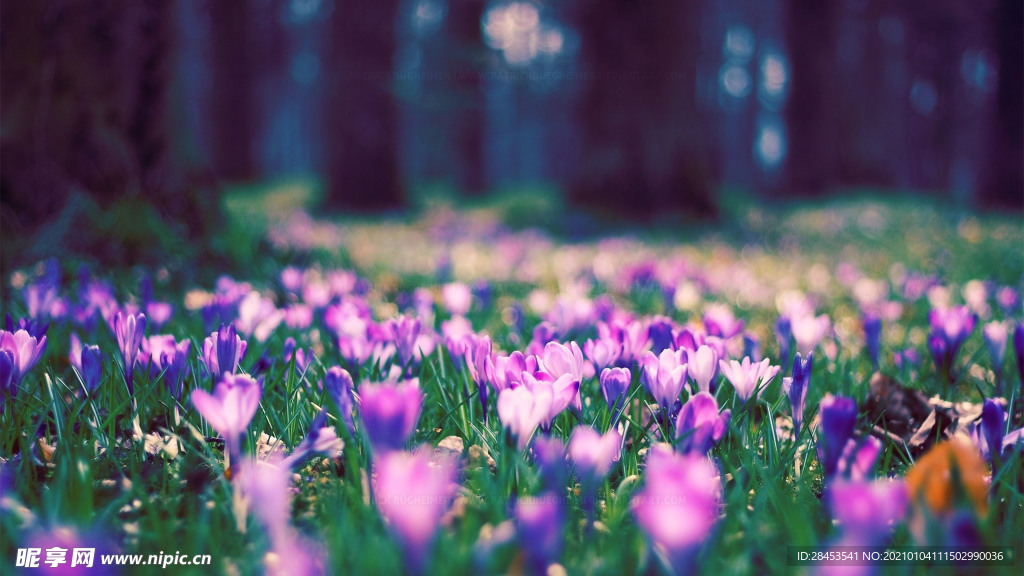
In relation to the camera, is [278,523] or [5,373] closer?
[278,523]

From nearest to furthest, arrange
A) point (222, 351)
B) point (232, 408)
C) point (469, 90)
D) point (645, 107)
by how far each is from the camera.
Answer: point (232, 408), point (222, 351), point (645, 107), point (469, 90)

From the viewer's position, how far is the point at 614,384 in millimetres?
1357

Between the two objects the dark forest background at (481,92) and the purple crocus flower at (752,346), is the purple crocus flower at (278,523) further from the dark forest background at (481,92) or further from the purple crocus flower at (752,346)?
the dark forest background at (481,92)

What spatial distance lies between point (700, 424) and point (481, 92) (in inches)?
676

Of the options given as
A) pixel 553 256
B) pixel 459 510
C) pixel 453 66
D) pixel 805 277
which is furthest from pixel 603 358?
pixel 453 66

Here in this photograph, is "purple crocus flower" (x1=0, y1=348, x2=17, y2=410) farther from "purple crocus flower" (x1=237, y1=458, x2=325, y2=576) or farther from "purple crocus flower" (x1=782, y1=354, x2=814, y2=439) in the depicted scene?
"purple crocus flower" (x1=782, y1=354, x2=814, y2=439)

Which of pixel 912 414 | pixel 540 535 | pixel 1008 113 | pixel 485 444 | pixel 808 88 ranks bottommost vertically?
pixel 912 414

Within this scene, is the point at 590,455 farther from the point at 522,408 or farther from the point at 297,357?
the point at 297,357

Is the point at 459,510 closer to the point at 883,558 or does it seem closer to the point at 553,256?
the point at 883,558

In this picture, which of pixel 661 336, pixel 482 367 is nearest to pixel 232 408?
pixel 482 367

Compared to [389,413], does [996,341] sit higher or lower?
lower

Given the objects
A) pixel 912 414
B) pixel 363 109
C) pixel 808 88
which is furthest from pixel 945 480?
pixel 808 88

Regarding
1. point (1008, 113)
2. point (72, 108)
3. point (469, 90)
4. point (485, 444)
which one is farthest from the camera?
point (469, 90)

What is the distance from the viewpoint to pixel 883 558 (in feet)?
3.29
